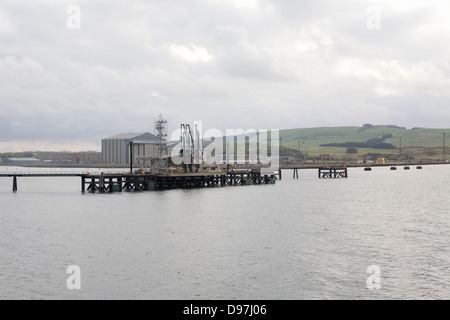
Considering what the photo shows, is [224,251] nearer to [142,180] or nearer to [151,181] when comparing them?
[142,180]

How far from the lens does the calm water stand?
3556 centimetres

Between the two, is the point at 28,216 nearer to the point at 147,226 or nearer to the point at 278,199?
the point at 147,226

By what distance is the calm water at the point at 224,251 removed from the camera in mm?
35562

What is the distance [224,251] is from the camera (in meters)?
47.7

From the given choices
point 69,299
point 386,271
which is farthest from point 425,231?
point 69,299
